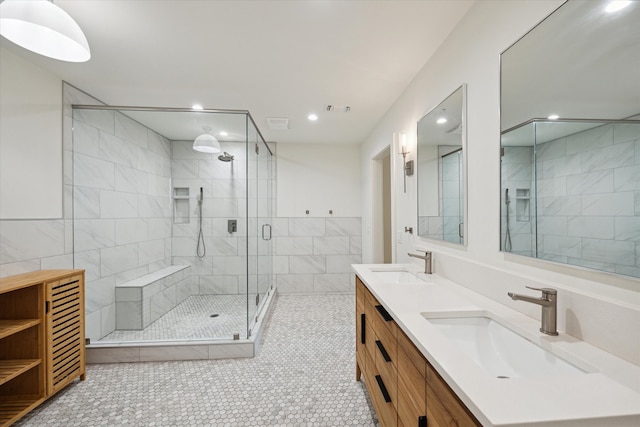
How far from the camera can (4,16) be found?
1083 mm

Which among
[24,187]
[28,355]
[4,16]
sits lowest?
[28,355]

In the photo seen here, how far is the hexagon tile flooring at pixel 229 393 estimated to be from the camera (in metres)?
1.65

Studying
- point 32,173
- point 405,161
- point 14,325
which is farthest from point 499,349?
point 32,173

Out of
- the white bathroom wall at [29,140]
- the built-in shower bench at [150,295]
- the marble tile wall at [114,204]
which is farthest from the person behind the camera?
the built-in shower bench at [150,295]

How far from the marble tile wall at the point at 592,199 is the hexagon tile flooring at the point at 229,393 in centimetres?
149

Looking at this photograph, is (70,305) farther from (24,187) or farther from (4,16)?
(4,16)

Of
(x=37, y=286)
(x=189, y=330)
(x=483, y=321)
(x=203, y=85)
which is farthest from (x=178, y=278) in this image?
(x=483, y=321)

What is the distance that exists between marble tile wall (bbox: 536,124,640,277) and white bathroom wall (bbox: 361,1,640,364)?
0.07 m

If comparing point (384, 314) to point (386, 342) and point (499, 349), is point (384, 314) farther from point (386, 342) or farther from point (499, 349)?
point (499, 349)

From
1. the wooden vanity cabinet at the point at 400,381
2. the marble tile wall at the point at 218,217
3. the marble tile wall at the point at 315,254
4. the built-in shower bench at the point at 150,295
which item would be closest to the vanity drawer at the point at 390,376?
the wooden vanity cabinet at the point at 400,381

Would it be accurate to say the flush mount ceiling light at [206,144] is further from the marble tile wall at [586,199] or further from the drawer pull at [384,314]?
the marble tile wall at [586,199]

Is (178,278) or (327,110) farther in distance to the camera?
(178,278)

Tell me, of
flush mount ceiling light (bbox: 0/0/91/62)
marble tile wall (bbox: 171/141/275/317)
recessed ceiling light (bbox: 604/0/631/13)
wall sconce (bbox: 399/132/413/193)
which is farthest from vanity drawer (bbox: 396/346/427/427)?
marble tile wall (bbox: 171/141/275/317)

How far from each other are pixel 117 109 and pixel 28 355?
2.13 meters
